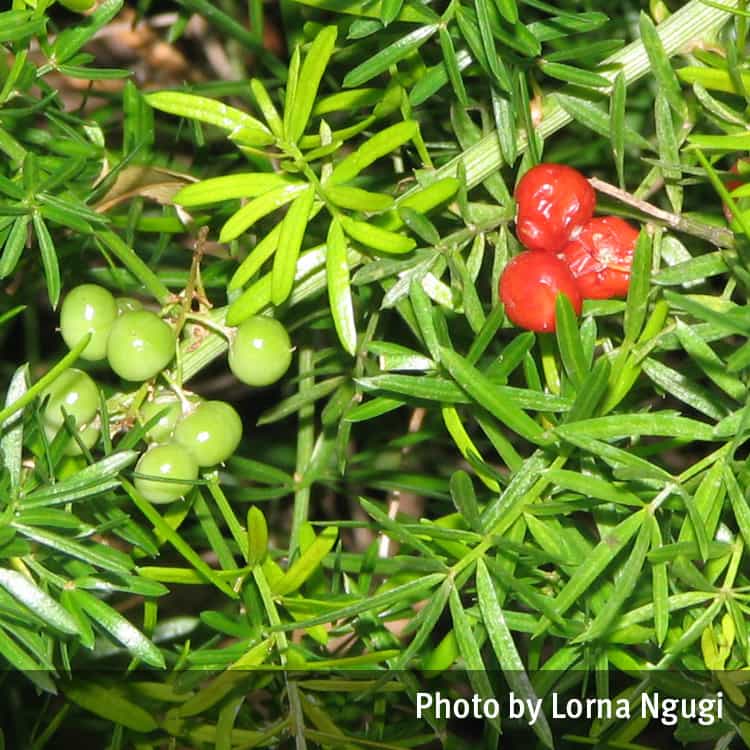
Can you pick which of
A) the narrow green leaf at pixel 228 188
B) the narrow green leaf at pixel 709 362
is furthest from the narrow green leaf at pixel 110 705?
the narrow green leaf at pixel 709 362

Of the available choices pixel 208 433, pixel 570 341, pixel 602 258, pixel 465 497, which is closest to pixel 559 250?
pixel 602 258

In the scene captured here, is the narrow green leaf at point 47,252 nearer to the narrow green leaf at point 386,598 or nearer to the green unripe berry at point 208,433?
the green unripe berry at point 208,433

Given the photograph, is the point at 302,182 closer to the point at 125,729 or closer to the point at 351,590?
the point at 351,590

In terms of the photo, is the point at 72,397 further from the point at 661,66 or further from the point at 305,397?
the point at 661,66

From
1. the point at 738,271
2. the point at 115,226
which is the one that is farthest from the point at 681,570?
the point at 115,226

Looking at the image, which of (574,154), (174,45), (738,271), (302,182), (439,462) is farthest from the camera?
(174,45)
